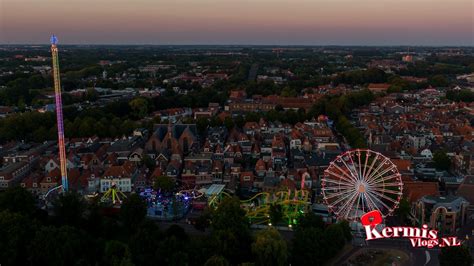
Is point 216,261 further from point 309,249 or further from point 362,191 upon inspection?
point 362,191

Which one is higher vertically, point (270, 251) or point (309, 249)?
point (270, 251)

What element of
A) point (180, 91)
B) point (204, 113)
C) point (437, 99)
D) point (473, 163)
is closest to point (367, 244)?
point (473, 163)

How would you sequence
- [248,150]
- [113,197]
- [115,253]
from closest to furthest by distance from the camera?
[115,253] < [113,197] < [248,150]

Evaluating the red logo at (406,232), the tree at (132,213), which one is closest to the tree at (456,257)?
the red logo at (406,232)

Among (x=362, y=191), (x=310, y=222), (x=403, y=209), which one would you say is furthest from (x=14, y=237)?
(x=403, y=209)

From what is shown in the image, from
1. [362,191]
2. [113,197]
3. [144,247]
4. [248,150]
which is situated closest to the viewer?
[144,247]

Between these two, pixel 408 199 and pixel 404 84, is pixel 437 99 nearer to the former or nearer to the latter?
pixel 404 84
